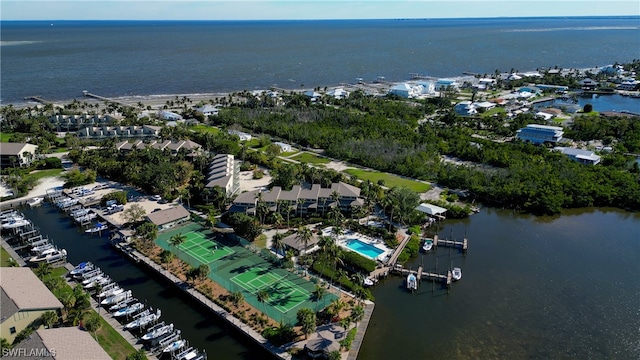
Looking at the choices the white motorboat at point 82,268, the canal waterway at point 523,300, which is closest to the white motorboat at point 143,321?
the white motorboat at point 82,268

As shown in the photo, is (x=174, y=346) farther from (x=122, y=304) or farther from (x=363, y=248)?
(x=363, y=248)

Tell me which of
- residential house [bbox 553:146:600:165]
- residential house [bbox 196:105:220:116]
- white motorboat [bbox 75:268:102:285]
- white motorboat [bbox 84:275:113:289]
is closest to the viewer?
white motorboat [bbox 84:275:113:289]

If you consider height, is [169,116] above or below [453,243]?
above

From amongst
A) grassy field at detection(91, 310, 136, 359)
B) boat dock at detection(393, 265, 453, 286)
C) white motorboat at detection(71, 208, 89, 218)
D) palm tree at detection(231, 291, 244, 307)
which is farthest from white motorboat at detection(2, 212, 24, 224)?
boat dock at detection(393, 265, 453, 286)

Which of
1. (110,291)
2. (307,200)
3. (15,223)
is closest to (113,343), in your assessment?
(110,291)

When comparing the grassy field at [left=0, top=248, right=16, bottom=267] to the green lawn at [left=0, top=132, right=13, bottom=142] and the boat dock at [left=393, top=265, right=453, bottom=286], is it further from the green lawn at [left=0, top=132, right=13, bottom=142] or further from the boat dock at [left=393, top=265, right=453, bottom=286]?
the green lawn at [left=0, top=132, right=13, bottom=142]

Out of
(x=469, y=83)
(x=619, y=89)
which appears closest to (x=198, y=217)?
(x=469, y=83)
